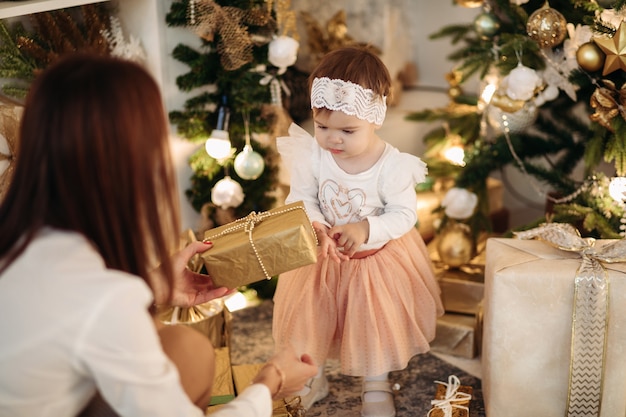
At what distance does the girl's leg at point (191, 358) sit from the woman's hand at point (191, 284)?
0.20 metres

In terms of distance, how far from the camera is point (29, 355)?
0.82m

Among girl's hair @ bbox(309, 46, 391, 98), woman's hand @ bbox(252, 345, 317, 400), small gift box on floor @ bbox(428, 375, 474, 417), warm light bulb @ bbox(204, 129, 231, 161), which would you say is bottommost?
small gift box on floor @ bbox(428, 375, 474, 417)

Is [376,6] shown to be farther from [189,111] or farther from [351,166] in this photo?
[351,166]

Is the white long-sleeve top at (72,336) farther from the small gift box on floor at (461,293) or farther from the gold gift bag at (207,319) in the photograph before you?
the small gift box on floor at (461,293)

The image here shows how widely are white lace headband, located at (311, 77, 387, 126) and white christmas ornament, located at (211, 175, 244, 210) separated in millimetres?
520

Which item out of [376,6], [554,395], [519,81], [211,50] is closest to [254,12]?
[211,50]

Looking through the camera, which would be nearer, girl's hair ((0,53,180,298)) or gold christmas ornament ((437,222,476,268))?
girl's hair ((0,53,180,298))

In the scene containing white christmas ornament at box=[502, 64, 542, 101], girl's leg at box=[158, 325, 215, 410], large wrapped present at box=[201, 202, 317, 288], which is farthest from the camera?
white christmas ornament at box=[502, 64, 542, 101]

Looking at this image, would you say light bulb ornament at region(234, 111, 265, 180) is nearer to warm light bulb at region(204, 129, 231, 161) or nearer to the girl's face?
warm light bulb at region(204, 129, 231, 161)

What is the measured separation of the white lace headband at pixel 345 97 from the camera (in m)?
1.45

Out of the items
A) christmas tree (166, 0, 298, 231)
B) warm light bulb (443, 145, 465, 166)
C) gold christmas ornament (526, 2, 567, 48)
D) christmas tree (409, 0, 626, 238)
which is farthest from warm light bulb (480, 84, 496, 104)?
christmas tree (166, 0, 298, 231)

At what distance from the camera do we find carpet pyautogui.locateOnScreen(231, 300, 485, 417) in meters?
1.60

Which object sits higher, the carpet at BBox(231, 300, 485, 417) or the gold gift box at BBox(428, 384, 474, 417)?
the gold gift box at BBox(428, 384, 474, 417)

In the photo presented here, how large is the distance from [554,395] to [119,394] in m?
0.96
